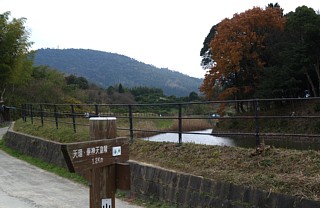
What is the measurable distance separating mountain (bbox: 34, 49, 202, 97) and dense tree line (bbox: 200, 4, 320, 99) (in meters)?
83.5

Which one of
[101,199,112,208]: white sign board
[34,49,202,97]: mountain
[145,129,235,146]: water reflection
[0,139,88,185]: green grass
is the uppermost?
[34,49,202,97]: mountain

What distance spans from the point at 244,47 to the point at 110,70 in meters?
106

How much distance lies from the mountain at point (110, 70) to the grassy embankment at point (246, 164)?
114 meters

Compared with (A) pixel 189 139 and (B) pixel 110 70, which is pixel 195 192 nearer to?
(A) pixel 189 139

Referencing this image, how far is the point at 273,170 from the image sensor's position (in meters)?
5.74

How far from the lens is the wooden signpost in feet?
9.13

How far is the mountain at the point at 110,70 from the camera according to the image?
130 m

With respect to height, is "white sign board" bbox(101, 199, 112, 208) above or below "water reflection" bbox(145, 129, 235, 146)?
above

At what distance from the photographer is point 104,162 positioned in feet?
9.51

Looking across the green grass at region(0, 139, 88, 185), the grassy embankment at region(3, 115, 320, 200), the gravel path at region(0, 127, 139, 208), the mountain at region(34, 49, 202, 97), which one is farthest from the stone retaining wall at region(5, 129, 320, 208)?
the mountain at region(34, 49, 202, 97)

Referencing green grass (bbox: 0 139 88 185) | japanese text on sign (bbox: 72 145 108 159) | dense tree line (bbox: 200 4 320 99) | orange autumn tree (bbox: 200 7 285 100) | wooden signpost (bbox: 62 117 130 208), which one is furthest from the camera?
orange autumn tree (bbox: 200 7 285 100)

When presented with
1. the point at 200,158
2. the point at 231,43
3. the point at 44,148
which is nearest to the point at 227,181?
the point at 200,158

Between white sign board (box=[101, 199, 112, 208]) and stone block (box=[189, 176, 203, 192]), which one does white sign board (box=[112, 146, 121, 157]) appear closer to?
white sign board (box=[101, 199, 112, 208])

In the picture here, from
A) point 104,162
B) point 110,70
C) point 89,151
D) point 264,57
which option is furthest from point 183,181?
point 110,70
